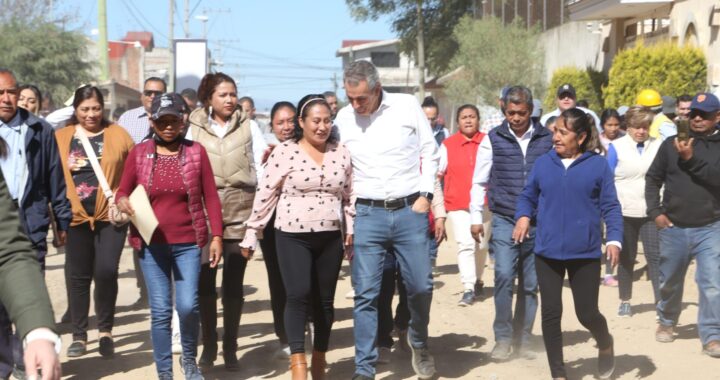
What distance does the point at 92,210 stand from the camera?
355 inches

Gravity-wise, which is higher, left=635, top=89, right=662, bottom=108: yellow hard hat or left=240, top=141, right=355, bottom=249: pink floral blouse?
left=635, top=89, right=662, bottom=108: yellow hard hat

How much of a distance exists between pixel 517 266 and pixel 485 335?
1.26m

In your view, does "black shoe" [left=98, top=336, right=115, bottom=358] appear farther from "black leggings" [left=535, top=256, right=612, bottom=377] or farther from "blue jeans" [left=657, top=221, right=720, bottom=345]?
"blue jeans" [left=657, top=221, right=720, bottom=345]

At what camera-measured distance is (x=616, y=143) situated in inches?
451

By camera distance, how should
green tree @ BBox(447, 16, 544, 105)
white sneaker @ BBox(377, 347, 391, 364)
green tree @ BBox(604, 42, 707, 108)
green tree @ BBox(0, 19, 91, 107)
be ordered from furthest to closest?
green tree @ BBox(0, 19, 91, 107), green tree @ BBox(447, 16, 544, 105), green tree @ BBox(604, 42, 707, 108), white sneaker @ BBox(377, 347, 391, 364)

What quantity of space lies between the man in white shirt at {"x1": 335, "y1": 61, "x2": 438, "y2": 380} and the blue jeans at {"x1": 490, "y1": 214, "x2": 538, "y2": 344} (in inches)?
44.8

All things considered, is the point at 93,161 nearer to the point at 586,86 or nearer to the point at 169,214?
the point at 169,214

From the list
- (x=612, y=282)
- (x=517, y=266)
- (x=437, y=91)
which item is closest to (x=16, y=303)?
(x=517, y=266)

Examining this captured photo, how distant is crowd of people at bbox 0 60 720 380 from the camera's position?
293 inches

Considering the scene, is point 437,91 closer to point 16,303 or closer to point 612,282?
point 612,282

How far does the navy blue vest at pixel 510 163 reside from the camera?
878 centimetres

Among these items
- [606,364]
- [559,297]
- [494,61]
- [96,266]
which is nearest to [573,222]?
[559,297]

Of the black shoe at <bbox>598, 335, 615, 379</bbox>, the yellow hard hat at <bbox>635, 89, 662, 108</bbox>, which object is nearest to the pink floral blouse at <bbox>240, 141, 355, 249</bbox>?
the black shoe at <bbox>598, 335, 615, 379</bbox>

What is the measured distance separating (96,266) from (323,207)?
8.10ft
